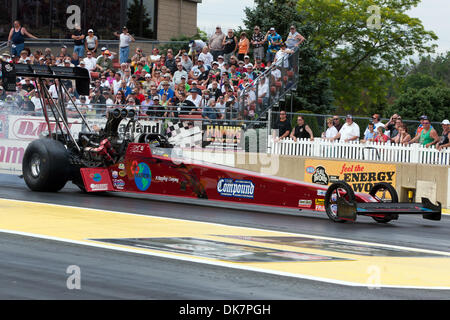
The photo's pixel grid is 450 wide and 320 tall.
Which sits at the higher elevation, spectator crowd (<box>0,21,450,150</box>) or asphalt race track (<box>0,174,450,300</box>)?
spectator crowd (<box>0,21,450,150</box>)

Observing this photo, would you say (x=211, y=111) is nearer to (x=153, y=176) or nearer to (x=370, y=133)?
(x=370, y=133)

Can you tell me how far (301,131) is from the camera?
66.7ft

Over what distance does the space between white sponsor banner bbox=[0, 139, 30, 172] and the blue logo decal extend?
6.86 metres

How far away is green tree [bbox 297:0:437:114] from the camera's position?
54.7 meters

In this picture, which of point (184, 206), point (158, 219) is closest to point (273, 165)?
point (184, 206)

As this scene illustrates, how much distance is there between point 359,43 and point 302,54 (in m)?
19.4

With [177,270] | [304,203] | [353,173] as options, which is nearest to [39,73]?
[304,203]

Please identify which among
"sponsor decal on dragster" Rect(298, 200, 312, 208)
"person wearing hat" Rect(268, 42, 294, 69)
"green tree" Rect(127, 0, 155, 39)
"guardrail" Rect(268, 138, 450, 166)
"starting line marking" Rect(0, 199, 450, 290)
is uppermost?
"green tree" Rect(127, 0, 155, 39)

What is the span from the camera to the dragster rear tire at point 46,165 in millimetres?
15500

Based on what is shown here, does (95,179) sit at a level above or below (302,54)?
below

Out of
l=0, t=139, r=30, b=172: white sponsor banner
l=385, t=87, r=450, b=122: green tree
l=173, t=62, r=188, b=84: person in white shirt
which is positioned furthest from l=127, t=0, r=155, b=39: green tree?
l=385, t=87, r=450, b=122: green tree

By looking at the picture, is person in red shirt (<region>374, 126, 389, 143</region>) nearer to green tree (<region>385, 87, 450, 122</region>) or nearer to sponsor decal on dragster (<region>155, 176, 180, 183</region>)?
sponsor decal on dragster (<region>155, 176, 180, 183</region>)

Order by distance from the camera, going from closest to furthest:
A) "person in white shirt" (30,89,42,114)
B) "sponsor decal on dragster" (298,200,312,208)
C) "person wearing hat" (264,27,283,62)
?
"sponsor decal on dragster" (298,200,312,208) → "person in white shirt" (30,89,42,114) → "person wearing hat" (264,27,283,62)

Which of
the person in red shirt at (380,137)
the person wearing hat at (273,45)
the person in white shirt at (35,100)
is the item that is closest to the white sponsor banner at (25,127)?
the person in white shirt at (35,100)
